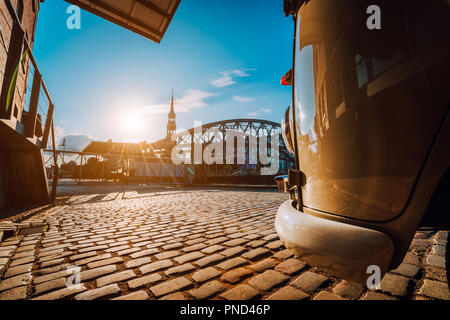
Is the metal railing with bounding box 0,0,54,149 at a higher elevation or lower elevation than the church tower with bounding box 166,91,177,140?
lower

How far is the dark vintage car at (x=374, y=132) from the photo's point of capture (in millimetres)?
745

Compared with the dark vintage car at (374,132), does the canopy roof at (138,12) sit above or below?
above

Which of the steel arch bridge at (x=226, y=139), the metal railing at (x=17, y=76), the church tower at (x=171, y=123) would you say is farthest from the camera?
the church tower at (x=171, y=123)

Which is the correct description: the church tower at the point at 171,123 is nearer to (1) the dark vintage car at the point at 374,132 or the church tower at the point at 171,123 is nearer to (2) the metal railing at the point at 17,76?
(2) the metal railing at the point at 17,76

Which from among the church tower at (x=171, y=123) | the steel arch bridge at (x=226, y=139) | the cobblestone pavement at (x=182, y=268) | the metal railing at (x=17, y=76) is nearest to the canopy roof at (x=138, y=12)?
the metal railing at (x=17, y=76)

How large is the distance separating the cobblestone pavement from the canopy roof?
491cm

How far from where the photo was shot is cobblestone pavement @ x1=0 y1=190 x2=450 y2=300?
4.83ft

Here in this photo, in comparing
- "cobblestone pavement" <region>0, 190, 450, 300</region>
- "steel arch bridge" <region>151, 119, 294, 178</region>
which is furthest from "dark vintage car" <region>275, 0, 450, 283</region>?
"steel arch bridge" <region>151, 119, 294, 178</region>

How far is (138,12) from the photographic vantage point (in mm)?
4883

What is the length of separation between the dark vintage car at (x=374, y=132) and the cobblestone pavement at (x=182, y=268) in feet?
2.53

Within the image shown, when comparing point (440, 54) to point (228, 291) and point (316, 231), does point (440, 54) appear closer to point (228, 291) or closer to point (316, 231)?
point (316, 231)

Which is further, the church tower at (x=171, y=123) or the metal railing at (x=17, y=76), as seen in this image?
the church tower at (x=171, y=123)

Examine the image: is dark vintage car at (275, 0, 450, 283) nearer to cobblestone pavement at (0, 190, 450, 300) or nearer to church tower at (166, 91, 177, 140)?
cobblestone pavement at (0, 190, 450, 300)

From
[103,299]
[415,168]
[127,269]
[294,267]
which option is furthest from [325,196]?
[127,269]
